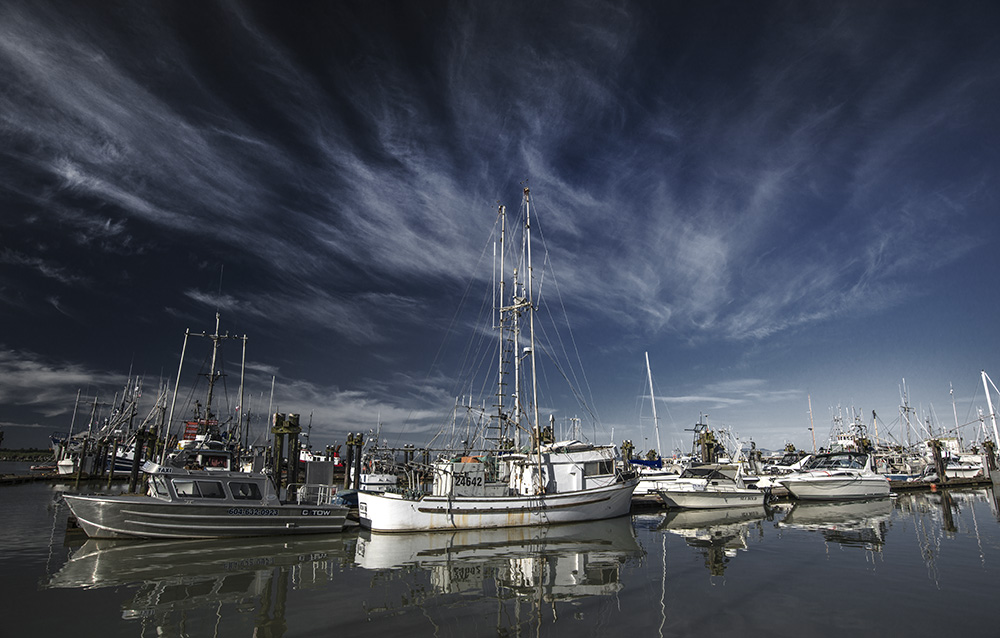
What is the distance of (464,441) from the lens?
32.8m

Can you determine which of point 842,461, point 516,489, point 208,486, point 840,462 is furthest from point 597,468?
point 842,461

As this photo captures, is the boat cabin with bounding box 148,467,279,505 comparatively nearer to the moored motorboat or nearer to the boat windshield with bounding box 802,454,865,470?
the moored motorboat

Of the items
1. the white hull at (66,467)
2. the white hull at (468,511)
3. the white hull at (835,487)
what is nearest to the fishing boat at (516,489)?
the white hull at (468,511)

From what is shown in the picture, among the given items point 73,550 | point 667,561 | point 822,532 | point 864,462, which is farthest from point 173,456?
point 864,462

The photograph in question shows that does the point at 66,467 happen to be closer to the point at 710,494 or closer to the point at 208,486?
the point at 208,486

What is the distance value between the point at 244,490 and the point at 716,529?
22.3 m

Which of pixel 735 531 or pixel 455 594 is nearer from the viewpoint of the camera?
pixel 455 594

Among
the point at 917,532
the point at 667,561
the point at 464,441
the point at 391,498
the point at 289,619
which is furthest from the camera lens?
the point at 464,441

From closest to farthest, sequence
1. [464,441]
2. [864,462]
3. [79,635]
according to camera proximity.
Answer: [79,635] < [464,441] < [864,462]

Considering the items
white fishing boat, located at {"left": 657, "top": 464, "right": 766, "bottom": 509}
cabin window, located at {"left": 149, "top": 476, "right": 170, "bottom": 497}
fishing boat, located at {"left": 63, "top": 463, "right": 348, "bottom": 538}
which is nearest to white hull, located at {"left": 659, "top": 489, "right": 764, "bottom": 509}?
white fishing boat, located at {"left": 657, "top": 464, "right": 766, "bottom": 509}

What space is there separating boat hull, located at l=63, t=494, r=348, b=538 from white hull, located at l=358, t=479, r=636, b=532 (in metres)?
4.22

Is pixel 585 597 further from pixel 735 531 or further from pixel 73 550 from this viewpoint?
pixel 73 550

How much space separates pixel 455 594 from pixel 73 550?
15351 millimetres

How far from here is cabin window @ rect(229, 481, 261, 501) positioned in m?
20.3
